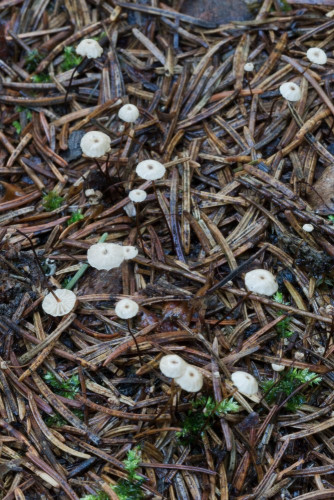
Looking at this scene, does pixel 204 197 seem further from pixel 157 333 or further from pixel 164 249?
pixel 157 333

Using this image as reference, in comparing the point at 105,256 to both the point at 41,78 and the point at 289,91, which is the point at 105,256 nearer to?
the point at 289,91

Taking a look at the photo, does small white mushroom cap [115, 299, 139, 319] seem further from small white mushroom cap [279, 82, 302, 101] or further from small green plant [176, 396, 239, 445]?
small white mushroom cap [279, 82, 302, 101]

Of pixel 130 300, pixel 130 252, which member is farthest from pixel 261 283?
pixel 130 252

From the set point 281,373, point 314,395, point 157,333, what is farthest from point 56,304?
point 314,395

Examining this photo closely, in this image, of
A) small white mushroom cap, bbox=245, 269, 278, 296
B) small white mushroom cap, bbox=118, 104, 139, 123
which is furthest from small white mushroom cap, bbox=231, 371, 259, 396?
small white mushroom cap, bbox=118, 104, 139, 123

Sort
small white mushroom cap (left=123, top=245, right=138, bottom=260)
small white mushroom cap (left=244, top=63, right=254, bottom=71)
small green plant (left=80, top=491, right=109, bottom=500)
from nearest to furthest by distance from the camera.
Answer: small green plant (left=80, top=491, right=109, bottom=500) < small white mushroom cap (left=123, top=245, right=138, bottom=260) < small white mushroom cap (left=244, top=63, right=254, bottom=71)

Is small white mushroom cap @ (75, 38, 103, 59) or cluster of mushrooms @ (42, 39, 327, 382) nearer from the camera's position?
cluster of mushrooms @ (42, 39, 327, 382)
